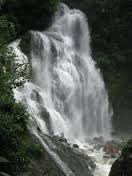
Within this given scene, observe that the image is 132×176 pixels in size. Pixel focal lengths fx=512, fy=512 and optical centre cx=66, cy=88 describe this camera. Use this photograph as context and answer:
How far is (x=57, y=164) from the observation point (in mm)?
17828

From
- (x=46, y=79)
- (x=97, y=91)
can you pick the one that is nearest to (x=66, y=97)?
(x=46, y=79)

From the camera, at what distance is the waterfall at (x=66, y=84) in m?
28.6

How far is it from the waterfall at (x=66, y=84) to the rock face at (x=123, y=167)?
839 cm

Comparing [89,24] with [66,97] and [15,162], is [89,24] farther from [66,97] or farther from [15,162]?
[15,162]

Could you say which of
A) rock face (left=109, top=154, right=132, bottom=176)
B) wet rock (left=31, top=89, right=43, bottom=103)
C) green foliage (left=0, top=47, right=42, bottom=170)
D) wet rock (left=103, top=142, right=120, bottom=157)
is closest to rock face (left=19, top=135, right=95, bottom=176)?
green foliage (left=0, top=47, right=42, bottom=170)

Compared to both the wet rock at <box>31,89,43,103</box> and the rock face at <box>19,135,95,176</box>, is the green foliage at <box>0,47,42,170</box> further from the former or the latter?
the wet rock at <box>31,89,43,103</box>

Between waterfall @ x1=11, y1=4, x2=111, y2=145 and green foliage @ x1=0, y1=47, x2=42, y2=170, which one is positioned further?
waterfall @ x1=11, y1=4, x2=111, y2=145

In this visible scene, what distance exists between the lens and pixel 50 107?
2950 centimetres

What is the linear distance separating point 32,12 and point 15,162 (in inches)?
791

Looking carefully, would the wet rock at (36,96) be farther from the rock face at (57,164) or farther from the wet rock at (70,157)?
the wet rock at (70,157)

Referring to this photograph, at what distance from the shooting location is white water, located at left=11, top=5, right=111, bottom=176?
28.7m

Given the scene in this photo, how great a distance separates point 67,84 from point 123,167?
1387cm

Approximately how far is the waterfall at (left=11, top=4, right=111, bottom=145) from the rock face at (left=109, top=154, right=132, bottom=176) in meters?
8.39

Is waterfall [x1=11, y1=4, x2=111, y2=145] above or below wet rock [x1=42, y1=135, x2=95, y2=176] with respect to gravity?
above
